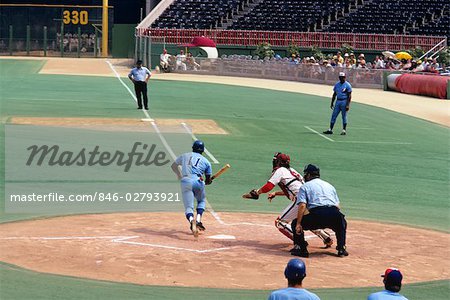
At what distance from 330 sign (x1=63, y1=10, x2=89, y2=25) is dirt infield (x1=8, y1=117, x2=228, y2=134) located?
177ft

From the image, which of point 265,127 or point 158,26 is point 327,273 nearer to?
point 265,127

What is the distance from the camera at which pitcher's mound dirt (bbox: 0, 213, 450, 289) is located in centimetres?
1506

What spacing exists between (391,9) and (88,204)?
5485 cm

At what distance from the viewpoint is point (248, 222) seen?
2003 cm

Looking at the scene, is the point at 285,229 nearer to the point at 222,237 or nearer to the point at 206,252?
the point at 222,237

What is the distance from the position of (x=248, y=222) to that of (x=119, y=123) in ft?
57.2

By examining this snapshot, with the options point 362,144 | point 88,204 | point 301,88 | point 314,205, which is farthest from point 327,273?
point 301,88

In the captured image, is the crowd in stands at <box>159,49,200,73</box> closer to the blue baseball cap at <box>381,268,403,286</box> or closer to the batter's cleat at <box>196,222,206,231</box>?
the batter's cleat at <box>196,222,206,231</box>

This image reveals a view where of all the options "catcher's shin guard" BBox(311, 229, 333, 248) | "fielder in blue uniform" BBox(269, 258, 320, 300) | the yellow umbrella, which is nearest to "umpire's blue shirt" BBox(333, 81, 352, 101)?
"catcher's shin guard" BBox(311, 229, 333, 248)

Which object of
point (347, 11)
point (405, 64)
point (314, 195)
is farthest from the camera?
point (347, 11)

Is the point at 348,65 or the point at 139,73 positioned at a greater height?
the point at 139,73

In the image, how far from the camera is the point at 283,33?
7288 cm

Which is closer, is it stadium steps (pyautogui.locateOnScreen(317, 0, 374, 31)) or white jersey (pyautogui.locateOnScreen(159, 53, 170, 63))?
white jersey (pyautogui.locateOnScreen(159, 53, 170, 63))

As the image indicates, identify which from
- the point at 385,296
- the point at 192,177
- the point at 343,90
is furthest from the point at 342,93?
the point at 385,296
